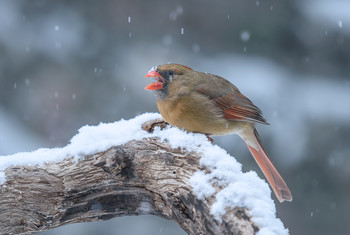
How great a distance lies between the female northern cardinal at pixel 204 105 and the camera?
2.93m

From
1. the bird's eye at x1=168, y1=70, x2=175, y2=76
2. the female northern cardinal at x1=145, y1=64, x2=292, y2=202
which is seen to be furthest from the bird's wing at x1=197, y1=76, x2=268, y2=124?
the bird's eye at x1=168, y1=70, x2=175, y2=76

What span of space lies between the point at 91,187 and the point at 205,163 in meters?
0.68

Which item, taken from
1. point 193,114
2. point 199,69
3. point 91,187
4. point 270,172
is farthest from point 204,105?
point 199,69

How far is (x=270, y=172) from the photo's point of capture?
3299 mm

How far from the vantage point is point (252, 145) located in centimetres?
352

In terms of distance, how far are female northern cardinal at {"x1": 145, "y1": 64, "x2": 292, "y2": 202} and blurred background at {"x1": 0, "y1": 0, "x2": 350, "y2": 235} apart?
7.30 ft

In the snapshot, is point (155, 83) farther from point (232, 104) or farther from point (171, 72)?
point (232, 104)

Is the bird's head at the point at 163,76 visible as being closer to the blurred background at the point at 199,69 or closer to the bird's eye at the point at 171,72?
the bird's eye at the point at 171,72

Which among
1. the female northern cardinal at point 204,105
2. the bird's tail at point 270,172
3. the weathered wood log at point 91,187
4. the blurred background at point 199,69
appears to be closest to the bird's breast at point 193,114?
the female northern cardinal at point 204,105

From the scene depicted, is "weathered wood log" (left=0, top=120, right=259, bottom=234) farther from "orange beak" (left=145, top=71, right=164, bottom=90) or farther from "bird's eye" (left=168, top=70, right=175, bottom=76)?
"bird's eye" (left=168, top=70, right=175, bottom=76)

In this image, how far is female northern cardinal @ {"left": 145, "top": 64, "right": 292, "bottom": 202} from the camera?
2934 mm

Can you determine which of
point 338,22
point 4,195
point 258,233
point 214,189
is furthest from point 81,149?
point 338,22

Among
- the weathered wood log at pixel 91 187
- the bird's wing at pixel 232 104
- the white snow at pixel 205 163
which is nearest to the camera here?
the white snow at pixel 205 163

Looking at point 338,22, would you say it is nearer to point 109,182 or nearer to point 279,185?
point 279,185
